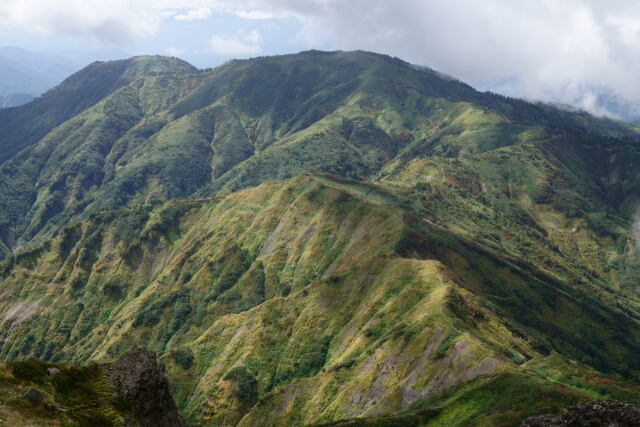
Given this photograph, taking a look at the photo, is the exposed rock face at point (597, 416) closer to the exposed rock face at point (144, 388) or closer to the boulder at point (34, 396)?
the exposed rock face at point (144, 388)

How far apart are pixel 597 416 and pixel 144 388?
A: 190ft

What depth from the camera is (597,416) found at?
58.5 meters

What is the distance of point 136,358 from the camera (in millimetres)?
50781

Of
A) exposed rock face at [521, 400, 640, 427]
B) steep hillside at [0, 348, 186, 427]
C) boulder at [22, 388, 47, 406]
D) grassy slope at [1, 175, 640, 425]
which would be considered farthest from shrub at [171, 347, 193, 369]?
boulder at [22, 388, 47, 406]

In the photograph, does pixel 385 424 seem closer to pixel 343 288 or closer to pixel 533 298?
pixel 343 288

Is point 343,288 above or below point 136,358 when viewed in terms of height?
below

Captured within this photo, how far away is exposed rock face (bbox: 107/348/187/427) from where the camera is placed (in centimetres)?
4528

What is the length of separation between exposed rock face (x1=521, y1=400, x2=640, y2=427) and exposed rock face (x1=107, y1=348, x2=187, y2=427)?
49.7m

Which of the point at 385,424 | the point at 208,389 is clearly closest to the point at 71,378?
the point at 385,424

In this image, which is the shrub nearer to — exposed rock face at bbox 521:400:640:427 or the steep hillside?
the steep hillside

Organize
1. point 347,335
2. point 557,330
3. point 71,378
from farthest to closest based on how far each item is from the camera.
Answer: point 557,330, point 347,335, point 71,378

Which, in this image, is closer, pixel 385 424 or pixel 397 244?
pixel 385 424

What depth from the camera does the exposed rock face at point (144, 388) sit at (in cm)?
4528

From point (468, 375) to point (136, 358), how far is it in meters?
83.5
